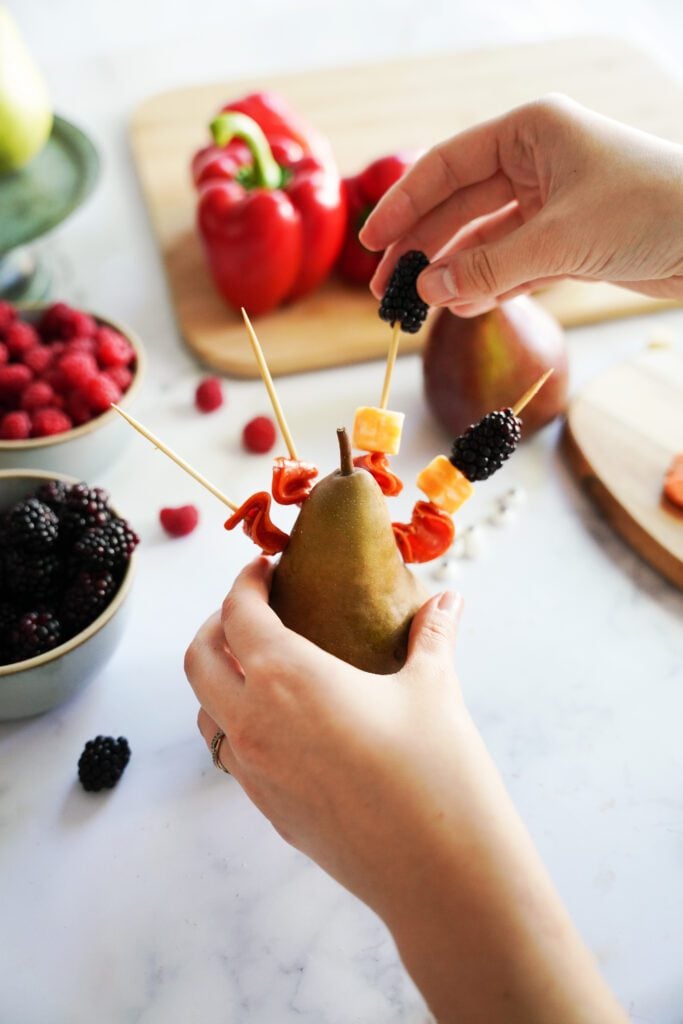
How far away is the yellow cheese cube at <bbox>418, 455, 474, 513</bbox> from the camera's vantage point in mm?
760

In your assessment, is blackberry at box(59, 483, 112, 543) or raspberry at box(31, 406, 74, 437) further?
raspberry at box(31, 406, 74, 437)

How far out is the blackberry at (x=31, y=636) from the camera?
2.63ft

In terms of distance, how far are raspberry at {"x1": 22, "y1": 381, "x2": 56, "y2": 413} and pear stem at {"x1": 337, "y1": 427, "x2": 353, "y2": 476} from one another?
1.63ft

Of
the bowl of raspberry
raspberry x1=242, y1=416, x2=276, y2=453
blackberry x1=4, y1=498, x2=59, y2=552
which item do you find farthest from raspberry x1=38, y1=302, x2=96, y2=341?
blackberry x1=4, y1=498, x2=59, y2=552

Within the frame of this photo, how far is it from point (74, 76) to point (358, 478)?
1582 millimetres

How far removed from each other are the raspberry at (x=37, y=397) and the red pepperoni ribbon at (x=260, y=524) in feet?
1.31

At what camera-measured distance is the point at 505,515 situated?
42.8 inches

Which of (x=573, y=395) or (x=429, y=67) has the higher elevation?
(x=429, y=67)

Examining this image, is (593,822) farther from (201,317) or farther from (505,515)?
(201,317)

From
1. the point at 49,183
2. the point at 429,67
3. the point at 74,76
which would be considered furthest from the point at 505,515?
the point at 74,76

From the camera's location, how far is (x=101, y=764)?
84 cm

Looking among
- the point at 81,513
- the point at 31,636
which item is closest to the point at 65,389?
the point at 81,513

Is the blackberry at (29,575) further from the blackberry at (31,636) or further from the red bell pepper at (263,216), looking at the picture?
the red bell pepper at (263,216)

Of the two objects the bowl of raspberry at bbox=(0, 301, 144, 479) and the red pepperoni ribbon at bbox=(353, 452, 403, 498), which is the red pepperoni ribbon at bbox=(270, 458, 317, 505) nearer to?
the red pepperoni ribbon at bbox=(353, 452, 403, 498)
